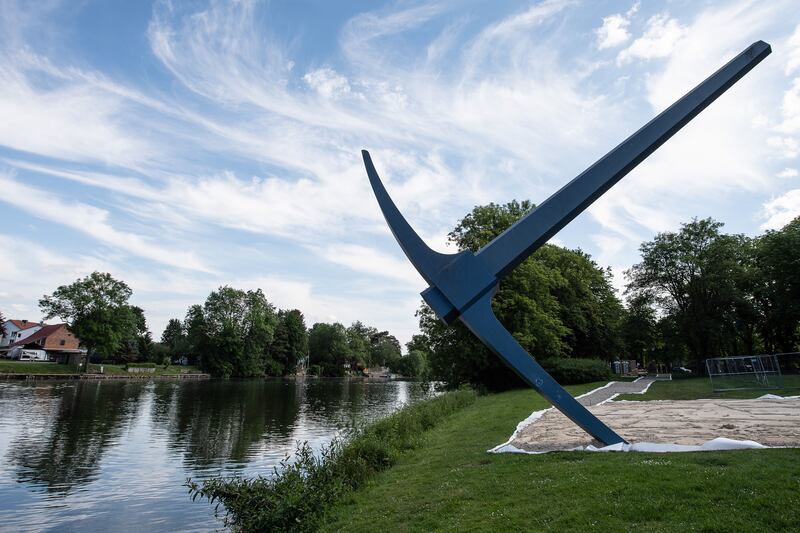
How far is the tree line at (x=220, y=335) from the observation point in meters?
58.2

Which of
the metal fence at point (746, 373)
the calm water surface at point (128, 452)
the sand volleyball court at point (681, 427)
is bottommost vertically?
the calm water surface at point (128, 452)

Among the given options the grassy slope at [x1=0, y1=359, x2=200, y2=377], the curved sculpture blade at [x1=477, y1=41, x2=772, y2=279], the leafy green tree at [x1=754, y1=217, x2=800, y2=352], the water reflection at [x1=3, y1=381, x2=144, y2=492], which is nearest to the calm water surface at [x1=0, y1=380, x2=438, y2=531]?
the water reflection at [x1=3, y1=381, x2=144, y2=492]

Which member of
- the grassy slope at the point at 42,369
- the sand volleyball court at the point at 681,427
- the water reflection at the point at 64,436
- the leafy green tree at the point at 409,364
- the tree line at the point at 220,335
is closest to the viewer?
the sand volleyball court at the point at 681,427

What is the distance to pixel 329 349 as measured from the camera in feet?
330

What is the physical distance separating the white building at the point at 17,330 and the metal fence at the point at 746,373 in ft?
303

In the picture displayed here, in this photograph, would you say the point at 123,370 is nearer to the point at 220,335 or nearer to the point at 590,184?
the point at 220,335

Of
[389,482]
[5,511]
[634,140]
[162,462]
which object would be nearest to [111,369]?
[162,462]

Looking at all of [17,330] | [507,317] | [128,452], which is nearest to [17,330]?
[17,330]

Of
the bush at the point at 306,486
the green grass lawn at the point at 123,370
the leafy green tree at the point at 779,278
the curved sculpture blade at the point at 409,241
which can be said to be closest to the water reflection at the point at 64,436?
the bush at the point at 306,486

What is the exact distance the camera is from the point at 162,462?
15414 millimetres

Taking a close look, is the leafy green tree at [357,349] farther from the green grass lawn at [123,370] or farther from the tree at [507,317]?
the tree at [507,317]

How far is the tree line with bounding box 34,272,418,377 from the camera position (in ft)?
191

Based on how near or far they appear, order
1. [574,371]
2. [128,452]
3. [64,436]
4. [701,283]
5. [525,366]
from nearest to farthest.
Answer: [525,366] → [128,452] → [64,436] → [574,371] → [701,283]

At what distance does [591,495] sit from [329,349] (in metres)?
97.0
